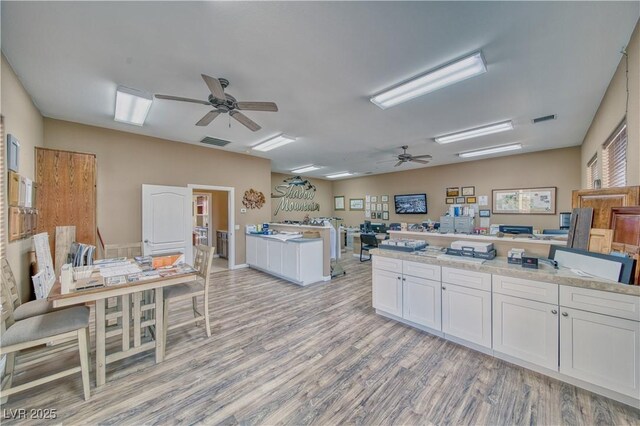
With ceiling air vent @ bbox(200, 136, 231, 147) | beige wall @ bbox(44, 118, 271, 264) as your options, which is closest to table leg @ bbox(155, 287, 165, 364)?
beige wall @ bbox(44, 118, 271, 264)

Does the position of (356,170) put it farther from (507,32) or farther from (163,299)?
(163,299)

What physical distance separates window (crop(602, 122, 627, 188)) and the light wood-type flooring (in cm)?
233

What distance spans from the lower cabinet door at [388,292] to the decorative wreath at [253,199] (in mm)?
4079

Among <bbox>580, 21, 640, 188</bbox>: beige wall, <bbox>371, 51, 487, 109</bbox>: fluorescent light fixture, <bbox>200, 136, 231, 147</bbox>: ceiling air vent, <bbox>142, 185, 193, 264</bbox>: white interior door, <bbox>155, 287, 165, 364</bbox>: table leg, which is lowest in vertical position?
<bbox>155, 287, 165, 364</bbox>: table leg

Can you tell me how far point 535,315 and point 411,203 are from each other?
6.18 meters

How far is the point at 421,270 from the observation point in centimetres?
280

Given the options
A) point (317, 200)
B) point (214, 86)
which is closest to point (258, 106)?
point (214, 86)

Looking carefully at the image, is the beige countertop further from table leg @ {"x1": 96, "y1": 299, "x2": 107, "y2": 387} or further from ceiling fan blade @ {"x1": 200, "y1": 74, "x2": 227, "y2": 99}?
table leg @ {"x1": 96, "y1": 299, "x2": 107, "y2": 387}

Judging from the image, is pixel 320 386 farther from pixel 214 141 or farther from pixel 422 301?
pixel 214 141

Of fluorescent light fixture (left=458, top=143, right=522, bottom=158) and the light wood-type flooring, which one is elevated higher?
fluorescent light fixture (left=458, top=143, right=522, bottom=158)

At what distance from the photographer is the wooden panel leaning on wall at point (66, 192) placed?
3180 millimetres

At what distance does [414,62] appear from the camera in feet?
7.43

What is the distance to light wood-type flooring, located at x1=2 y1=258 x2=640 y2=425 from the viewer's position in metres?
1.70

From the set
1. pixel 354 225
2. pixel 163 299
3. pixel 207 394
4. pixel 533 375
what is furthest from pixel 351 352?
pixel 354 225
